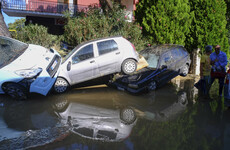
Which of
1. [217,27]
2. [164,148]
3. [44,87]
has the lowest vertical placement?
[164,148]

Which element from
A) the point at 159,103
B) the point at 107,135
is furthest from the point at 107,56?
the point at 107,135

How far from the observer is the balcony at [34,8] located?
17108 mm

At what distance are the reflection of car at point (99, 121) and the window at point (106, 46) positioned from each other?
7.97 feet

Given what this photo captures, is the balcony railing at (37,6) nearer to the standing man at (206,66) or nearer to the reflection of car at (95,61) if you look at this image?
the reflection of car at (95,61)

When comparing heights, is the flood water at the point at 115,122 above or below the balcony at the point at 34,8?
below

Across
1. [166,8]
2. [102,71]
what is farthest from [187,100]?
[166,8]

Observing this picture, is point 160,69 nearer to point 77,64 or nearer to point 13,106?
point 77,64

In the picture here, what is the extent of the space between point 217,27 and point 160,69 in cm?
734

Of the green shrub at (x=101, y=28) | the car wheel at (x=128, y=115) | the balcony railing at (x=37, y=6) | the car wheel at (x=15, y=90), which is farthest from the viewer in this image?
the balcony railing at (x=37, y=6)

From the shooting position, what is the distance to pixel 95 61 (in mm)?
7715

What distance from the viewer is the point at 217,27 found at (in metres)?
12.9

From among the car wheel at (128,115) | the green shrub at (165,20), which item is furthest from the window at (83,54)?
the green shrub at (165,20)

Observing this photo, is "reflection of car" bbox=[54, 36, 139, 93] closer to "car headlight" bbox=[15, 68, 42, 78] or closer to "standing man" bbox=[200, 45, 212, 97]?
"car headlight" bbox=[15, 68, 42, 78]

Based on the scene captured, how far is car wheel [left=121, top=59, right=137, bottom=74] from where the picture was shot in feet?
26.4
